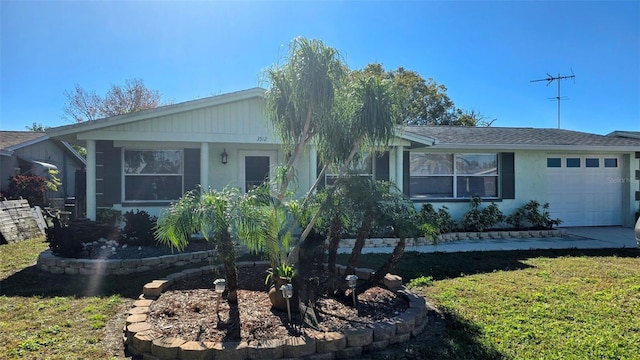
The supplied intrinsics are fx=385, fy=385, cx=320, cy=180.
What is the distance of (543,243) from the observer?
9.88 metres

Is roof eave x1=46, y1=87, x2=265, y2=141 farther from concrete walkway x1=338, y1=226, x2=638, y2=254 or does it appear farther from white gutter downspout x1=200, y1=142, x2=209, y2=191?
concrete walkway x1=338, y1=226, x2=638, y2=254

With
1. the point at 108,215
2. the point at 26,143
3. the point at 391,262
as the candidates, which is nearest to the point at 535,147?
the point at 391,262

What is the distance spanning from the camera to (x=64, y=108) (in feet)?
99.7

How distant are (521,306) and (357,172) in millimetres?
2679

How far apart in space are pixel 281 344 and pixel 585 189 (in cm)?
1310

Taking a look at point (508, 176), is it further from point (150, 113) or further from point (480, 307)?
point (150, 113)

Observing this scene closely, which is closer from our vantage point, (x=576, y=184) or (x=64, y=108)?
(x=576, y=184)

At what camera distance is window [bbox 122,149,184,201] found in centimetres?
1023

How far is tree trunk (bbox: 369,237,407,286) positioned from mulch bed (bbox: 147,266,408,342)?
19 centimetres

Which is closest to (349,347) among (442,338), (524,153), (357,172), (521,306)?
(442,338)

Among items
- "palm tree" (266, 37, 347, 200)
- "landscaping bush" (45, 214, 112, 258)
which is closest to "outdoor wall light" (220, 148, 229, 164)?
"landscaping bush" (45, 214, 112, 258)

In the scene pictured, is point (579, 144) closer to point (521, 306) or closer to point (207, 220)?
point (521, 306)

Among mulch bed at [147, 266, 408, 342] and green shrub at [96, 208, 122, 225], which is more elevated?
green shrub at [96, 208, 122, 225]

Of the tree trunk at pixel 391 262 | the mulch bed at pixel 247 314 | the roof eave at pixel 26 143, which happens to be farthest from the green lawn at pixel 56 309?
the roof eave at pixel 26 143
